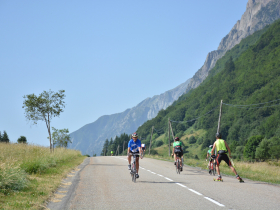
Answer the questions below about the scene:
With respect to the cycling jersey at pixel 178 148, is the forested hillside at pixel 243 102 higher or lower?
higher

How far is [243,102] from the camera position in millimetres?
117250

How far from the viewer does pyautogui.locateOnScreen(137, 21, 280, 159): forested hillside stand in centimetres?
10356

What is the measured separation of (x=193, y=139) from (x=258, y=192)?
121 m

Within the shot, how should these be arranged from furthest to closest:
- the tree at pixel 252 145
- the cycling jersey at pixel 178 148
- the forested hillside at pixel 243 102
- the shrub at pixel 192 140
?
the shrub at pixel 192 140 → the forested hillside at pixel 243 102 → the tree at pixel 252 145 → the cycling jersey at pixel 178 148

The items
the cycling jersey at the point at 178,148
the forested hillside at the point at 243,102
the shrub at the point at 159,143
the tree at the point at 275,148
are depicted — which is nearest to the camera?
the cycling jersey at the point at 178,148

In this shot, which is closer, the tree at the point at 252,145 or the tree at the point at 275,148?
the tree at the point at 275,148

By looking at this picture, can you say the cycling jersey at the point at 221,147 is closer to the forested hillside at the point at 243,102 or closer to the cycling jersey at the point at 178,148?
the cycling jersey at the point at 178,148

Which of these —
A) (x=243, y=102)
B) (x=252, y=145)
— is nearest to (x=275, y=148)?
(x=252, y=145)

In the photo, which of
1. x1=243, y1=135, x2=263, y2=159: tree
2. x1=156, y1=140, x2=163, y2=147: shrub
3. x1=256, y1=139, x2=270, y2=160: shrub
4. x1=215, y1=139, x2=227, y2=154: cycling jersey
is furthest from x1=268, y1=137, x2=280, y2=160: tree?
x1=215, y1=139, x2=227, y2=154: cycling jersey

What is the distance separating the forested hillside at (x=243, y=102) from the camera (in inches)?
4077

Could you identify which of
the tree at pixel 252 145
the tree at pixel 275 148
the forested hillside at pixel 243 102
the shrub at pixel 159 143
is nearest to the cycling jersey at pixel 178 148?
the forested hillside at pixel 243 102

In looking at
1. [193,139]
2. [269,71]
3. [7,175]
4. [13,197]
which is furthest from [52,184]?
[269,71]

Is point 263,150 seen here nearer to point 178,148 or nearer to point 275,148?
point 275,148

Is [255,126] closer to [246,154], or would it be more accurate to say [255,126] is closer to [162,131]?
[246,154]
